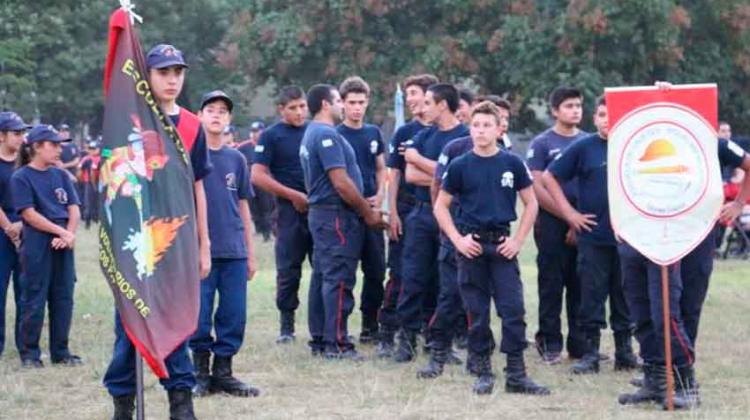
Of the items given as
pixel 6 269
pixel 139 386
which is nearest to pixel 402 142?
pixel 6 269

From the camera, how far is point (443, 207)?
1028cm

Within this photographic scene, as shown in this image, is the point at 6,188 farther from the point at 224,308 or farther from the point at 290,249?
the point at 224,308

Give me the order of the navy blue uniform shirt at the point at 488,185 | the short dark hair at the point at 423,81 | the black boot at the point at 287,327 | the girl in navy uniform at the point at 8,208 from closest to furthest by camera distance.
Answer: the navy blue uniform shirt at the point at 488,185 → the girl in navy uniform at the point at 8,208 → the short dark hair at the point at 423,81 → the black boot at the point at 287,327

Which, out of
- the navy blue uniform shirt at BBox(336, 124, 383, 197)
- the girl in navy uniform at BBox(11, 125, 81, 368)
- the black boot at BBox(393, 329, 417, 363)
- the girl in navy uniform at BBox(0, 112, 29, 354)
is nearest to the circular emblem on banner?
the black boot at BBox(393, 329, 417, 363)

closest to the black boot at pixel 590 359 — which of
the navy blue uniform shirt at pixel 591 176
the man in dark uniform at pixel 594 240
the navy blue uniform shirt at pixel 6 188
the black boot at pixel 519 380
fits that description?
the man in dark uniform at pixel 594 240

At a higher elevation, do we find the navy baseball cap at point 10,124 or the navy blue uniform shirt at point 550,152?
the navy baseball cap at point 10,124

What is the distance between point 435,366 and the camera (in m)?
11.0

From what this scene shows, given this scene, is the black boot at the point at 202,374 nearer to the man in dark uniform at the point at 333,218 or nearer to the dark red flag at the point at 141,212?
the man in dark uniform at the point at 333,218

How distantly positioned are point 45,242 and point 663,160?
4927 millimetres

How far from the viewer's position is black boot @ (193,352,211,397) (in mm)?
10250

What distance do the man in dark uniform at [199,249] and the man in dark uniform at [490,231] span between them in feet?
6.75

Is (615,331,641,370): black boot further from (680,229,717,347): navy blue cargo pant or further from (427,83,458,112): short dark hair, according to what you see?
(427,83,458,112): short dark hair

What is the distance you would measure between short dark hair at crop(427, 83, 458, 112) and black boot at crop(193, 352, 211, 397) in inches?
104

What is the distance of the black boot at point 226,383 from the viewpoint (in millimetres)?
10250
